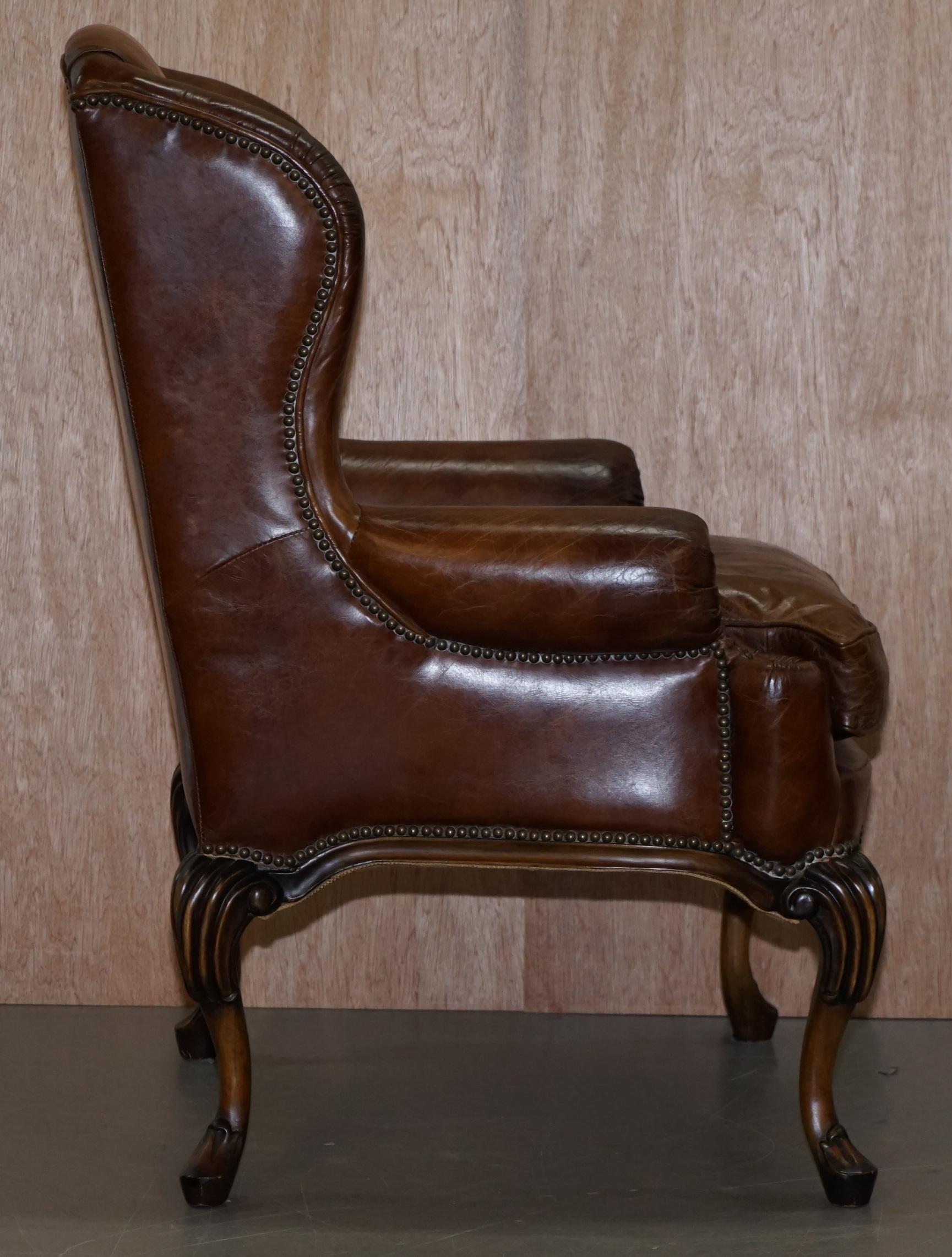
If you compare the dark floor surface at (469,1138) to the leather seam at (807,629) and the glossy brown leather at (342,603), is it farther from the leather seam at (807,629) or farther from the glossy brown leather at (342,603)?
the leather seam at (807,629)

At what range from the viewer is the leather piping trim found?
121cm

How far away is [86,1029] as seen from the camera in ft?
6.30

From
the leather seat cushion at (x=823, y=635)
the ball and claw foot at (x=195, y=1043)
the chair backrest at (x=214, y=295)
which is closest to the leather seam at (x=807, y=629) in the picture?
the leather seat cushion at (x=823, y=635)

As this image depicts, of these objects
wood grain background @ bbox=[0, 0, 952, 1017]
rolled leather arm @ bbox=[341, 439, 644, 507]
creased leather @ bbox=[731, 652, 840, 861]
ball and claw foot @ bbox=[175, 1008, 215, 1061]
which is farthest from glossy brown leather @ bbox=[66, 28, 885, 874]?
wood grain background @ bbox=[0, 0, 952, 1017]

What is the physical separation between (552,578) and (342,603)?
0.65 feet

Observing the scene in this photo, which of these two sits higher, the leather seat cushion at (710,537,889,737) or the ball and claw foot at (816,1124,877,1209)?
the leather seat cushion at (710,537,889,737)

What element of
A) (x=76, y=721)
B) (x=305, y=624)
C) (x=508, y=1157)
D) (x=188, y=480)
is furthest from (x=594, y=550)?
(x=76, y=721)

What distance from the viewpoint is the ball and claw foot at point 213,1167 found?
136 cm

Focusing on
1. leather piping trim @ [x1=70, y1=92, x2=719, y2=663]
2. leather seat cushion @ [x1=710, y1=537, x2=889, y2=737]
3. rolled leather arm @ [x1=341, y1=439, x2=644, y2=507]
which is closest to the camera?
leather piping trim @ [x1=70, y1=92, x2=719, y2=663]

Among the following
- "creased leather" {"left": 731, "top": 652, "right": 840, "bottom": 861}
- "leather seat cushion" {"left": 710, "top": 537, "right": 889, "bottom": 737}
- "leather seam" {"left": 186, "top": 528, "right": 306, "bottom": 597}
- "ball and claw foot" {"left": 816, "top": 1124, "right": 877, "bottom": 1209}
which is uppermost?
"leather seam" {"left": 186, "top": 528, "right": 306, "bottom": 597}

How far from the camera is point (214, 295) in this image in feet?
4.05

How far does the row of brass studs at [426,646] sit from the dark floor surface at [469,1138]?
351 mm

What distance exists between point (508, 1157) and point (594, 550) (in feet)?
2.22

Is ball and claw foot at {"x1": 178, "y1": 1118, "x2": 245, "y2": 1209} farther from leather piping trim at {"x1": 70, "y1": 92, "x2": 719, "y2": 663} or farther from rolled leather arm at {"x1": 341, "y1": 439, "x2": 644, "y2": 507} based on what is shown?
rolled leather arm at {"x1": 341, "y1": 439, "x2": 644, "y2": 507}
